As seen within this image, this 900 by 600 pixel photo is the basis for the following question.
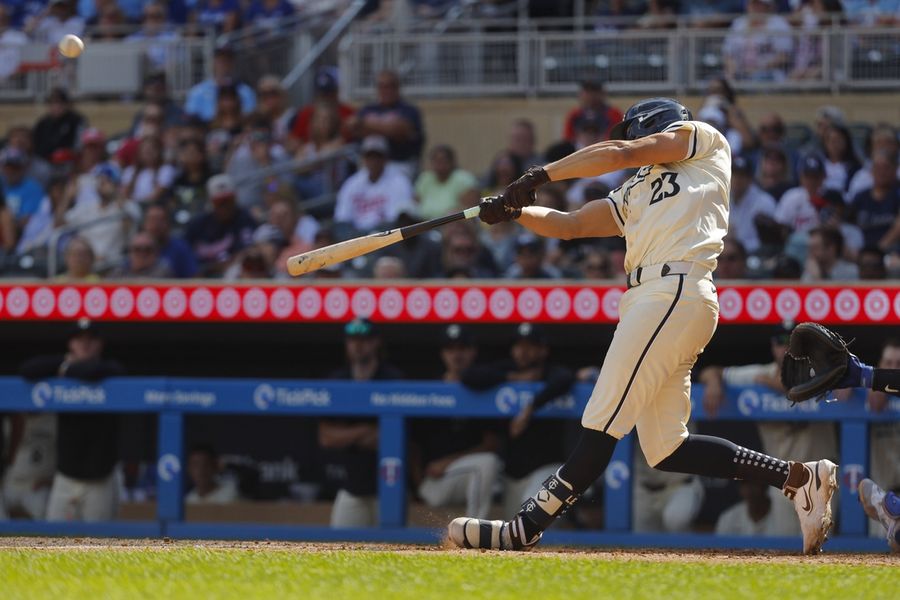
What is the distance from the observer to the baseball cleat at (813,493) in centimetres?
565

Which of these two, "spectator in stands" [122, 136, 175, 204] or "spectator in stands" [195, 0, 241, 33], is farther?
"spectator in stands" [195, 0, 241, 33]

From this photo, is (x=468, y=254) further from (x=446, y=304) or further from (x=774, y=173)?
(x=774, y=173)

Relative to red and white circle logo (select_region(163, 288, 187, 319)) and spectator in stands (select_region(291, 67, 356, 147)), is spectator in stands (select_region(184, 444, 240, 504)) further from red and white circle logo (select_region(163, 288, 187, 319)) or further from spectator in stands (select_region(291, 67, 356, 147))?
spectator in stands (select_region(291, 67, 356, 147))

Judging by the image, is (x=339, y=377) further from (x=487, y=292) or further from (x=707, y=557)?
(x=707, y=557)

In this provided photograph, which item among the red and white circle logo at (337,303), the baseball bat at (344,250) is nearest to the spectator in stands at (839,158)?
the red and white circle logo at (337,303)

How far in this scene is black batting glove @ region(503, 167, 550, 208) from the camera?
534cm

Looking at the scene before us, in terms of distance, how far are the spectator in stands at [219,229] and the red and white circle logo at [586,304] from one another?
9.62ft

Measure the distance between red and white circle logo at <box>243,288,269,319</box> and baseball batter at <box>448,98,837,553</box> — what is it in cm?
295

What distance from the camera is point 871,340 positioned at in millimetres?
8109

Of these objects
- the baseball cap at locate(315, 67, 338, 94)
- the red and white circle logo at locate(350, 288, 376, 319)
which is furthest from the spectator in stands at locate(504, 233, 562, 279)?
the baseball cap at locate(315, 67, 338, 94)

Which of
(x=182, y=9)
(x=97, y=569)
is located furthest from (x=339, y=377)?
(x=182, y=9)

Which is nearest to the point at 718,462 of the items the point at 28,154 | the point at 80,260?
the point at 80,260

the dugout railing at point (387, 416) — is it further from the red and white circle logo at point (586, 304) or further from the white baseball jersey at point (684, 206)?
the white baseball jersey at point (684, 206)

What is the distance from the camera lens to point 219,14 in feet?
44.5
